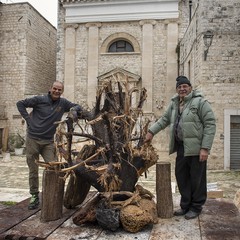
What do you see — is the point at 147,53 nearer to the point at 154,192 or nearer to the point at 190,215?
the point at 154,192

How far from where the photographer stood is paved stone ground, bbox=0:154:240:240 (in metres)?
3.26

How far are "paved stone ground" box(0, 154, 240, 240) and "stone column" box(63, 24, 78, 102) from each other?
6.37m

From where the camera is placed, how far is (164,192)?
12.9 feet

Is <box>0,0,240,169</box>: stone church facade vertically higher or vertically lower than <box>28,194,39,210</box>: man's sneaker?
higher

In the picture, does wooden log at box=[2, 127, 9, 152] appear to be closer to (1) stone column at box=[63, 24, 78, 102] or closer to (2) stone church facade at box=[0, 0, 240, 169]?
(2) stone church facade at box=[0, 0, 240, 169]

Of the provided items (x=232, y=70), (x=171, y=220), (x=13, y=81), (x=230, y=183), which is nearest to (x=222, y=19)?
(x=232, y=70)

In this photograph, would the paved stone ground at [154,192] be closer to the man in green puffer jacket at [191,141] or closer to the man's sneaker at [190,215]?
the man's sneaker at [190,215]

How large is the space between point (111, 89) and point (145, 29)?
16.0 metres

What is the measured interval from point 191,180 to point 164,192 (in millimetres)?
393

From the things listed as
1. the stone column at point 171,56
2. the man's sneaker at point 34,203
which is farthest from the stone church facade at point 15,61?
the man's sneaker at point 34,203

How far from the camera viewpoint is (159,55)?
1878 centimetres

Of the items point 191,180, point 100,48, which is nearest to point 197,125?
point 191,180

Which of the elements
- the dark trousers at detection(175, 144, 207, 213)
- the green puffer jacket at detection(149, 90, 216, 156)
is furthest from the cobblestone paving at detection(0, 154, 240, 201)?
the green puffer jacket at detection(149, 90, 216, 156)

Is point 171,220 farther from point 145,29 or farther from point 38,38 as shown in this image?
point 38,38
